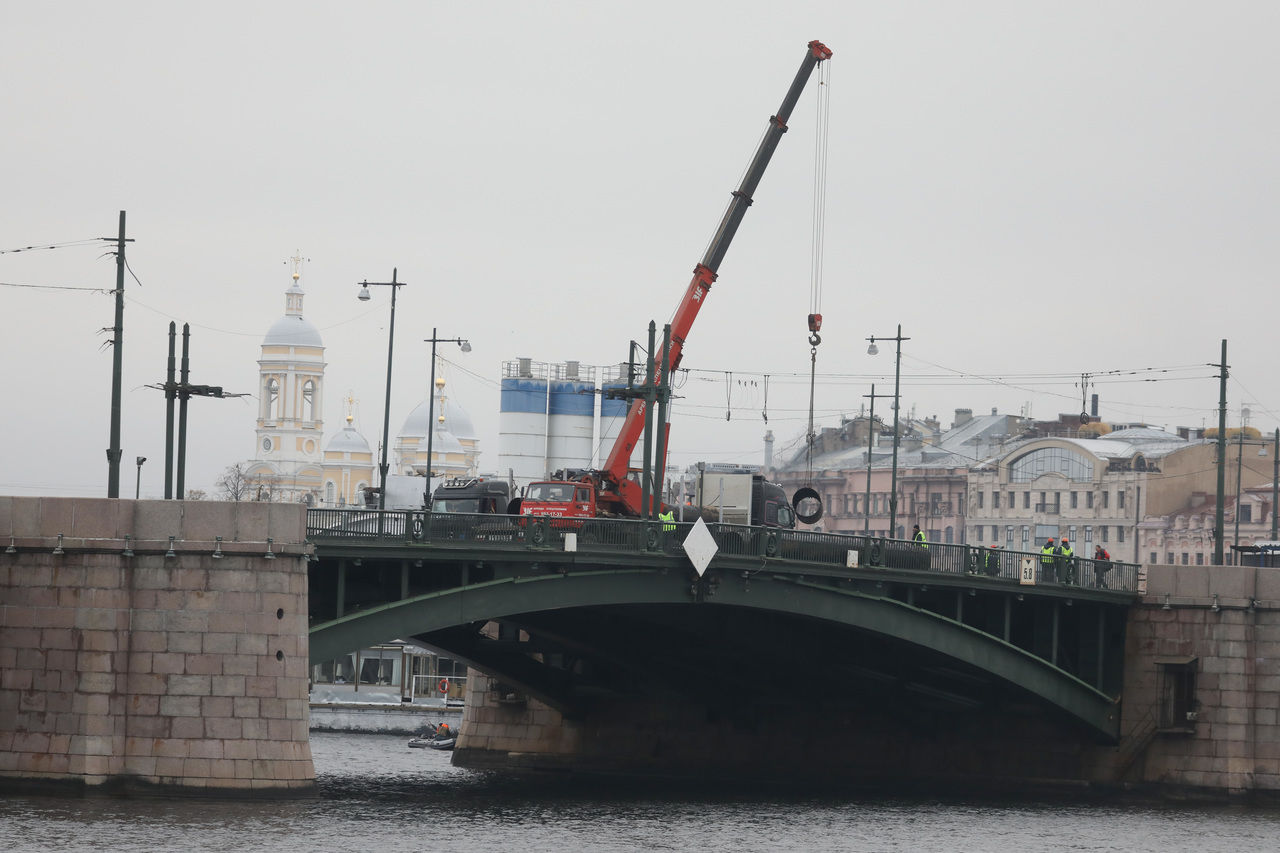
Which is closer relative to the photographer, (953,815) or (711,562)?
(711,562)

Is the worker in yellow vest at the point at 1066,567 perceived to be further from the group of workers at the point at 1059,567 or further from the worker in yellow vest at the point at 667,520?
the worker in yellow vest at the point at 667,520

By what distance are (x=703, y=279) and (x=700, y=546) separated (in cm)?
1364

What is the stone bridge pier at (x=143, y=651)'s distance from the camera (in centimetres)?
3909

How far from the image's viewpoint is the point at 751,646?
54.0m

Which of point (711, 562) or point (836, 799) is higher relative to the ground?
point (711, 562)

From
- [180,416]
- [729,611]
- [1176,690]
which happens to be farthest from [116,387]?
[1176,690]

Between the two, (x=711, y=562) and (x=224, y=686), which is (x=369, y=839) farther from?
(x=711, y=562)

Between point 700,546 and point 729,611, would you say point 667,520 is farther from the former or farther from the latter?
point 729,611

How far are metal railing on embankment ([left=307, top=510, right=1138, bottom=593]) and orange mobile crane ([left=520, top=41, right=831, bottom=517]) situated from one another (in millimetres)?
2736

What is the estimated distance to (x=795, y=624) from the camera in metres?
54.3

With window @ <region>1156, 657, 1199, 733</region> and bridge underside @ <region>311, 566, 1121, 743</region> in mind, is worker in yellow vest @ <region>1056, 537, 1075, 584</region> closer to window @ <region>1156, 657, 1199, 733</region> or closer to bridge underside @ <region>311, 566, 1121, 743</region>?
bridge underside @ <region>311, 566, 1121, 743</region>

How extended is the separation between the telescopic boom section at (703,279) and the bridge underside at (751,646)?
3641mm

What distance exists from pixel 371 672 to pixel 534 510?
5832 centimetres

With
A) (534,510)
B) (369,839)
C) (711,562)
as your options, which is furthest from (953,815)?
(369,839)
